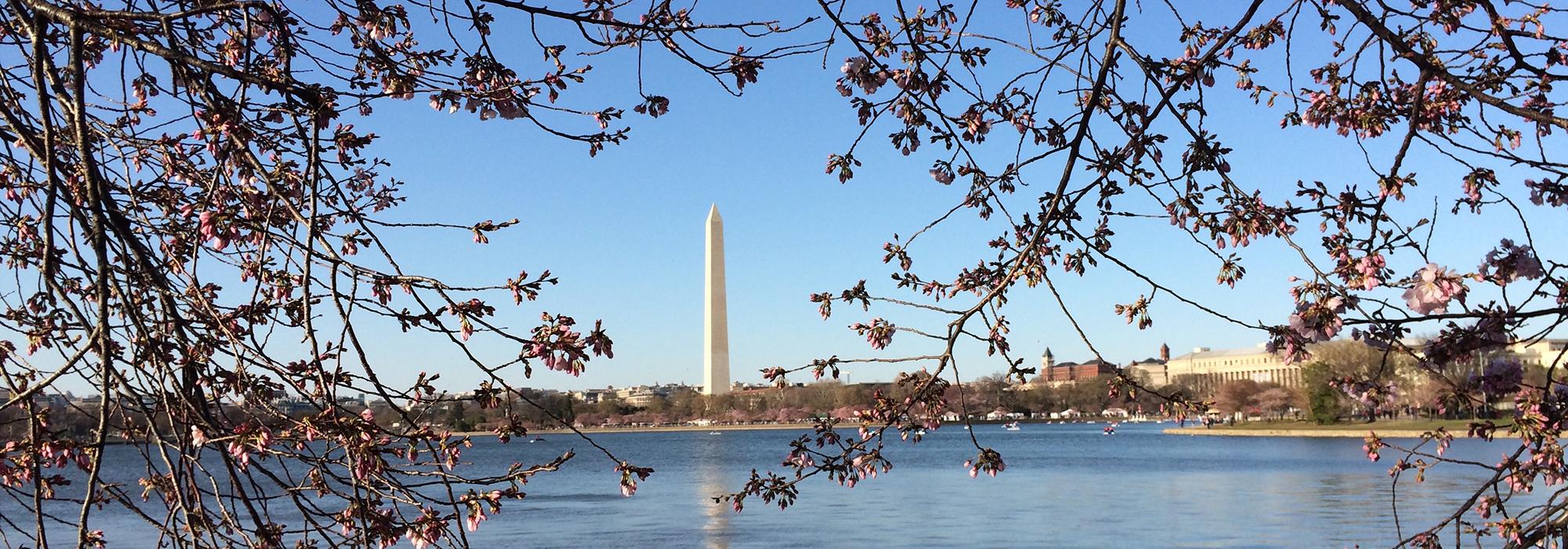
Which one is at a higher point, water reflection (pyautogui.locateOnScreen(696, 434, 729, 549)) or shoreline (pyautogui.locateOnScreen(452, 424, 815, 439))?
shoreline (pyautogui.locateOnScreen(452, 424, 815, 439))

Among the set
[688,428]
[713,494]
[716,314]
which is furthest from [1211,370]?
[713,494]

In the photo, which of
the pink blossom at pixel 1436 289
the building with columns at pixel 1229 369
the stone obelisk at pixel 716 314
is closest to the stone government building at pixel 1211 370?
the building with columns at pixel 1229 369

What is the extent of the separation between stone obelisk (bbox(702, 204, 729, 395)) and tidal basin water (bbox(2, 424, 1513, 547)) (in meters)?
15.6

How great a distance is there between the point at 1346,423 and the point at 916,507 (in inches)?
1942

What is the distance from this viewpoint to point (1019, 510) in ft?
67.8

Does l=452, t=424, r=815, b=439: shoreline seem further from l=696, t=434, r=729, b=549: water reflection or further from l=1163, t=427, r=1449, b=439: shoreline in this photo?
l=696, t=434, r=729, b=549: water reflection

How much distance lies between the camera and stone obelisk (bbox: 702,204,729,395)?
171ft

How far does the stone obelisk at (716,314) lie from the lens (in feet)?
171

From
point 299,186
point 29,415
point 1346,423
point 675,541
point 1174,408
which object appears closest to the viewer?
point 29,415

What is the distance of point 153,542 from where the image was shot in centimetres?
1742

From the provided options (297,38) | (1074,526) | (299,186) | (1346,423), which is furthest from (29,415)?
(1346,423)

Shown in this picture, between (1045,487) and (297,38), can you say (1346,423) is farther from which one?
(297,38)

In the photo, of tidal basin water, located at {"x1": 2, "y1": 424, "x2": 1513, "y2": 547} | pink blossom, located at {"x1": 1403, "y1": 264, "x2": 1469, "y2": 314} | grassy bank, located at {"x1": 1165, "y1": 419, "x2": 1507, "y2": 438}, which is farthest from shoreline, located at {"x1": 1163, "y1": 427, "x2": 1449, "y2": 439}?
pink blossom, located at {"x1": 1403, "y1": 264, "x2": 1469, "y2": 314}

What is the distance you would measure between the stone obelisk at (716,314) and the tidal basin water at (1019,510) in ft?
51.3
